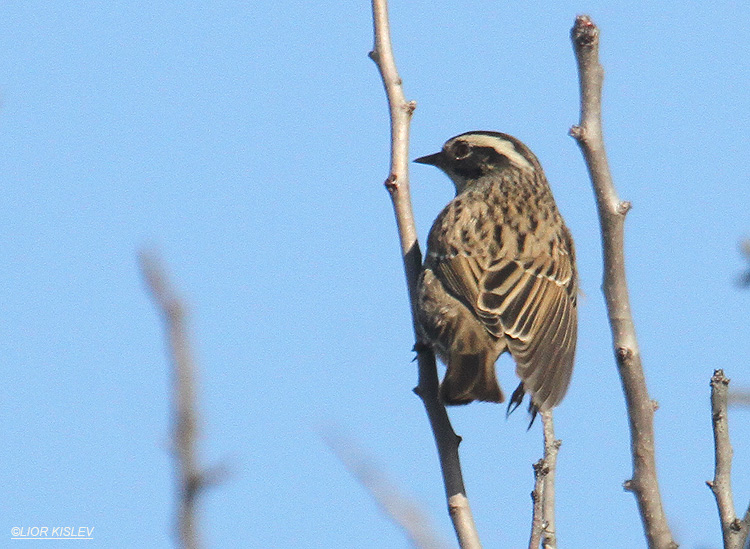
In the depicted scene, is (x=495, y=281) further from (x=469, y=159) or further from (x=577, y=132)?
(x=577, y=132)

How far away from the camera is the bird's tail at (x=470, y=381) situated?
16.4ft

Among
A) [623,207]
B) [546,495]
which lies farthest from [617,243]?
[546,495]

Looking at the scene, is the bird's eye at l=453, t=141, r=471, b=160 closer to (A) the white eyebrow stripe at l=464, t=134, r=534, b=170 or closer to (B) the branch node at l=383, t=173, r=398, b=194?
(A) the white eyebrow stripe at l=464, t=134, r=534, b=170

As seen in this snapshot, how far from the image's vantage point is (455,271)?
6.12 metres

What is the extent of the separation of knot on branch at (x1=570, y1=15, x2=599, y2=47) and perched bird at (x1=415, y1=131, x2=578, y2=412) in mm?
1990

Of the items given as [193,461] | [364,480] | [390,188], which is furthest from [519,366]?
[193,461]

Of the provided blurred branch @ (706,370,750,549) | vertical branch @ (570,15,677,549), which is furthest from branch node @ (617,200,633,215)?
blurred branch @ (706,370,750,549)

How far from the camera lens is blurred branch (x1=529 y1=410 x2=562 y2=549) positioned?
12.4ft

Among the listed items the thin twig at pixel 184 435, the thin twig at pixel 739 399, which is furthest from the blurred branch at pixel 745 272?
the thin twig at pixel 184 435

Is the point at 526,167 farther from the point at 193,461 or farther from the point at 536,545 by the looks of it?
the point at 193,461

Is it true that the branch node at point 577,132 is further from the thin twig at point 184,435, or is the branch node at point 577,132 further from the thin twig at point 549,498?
the thin twig at point 184,435

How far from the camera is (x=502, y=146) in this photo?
25.9 ft

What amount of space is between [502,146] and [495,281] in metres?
1.98

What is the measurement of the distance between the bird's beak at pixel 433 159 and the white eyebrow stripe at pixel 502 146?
0.22 m
